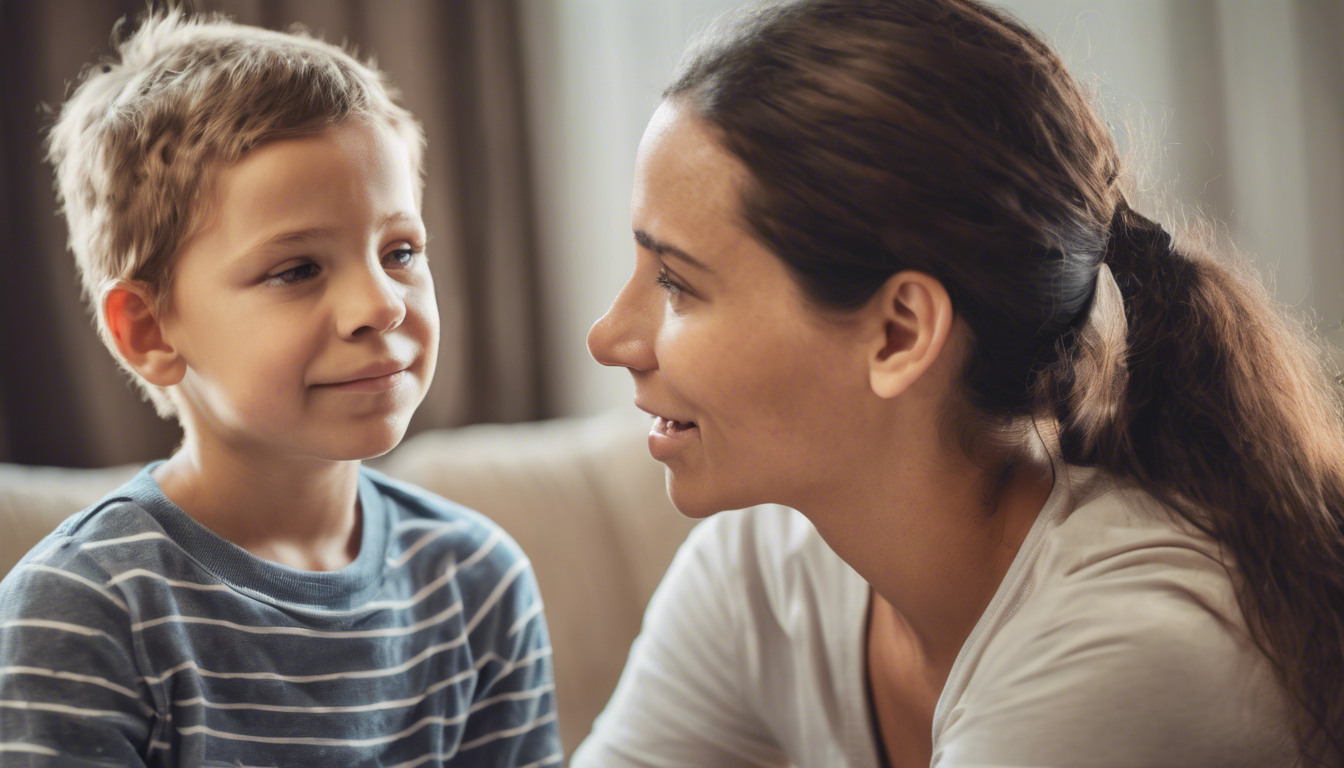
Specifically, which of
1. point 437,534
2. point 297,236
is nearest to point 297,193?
point 297,236

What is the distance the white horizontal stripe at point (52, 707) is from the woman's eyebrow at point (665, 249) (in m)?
0.64

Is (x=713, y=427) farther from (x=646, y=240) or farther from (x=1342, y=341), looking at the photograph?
(x=1342, y=341)

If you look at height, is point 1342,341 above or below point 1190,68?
below

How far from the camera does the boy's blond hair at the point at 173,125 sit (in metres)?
1.00

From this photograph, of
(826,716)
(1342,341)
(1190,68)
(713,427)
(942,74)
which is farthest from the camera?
(1190,68)

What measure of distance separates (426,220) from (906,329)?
141cm

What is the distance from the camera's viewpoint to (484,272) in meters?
2.23

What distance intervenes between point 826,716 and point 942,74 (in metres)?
0.70

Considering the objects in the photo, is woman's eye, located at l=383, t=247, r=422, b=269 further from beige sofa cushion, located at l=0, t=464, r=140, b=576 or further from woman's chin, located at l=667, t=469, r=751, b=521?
beige sofa cushion, located at l=0, t=464, r=140, b=576

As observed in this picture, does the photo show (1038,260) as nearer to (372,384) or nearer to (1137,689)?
(1137,689)

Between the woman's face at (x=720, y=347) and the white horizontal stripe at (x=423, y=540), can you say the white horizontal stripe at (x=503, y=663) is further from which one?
the woman's face at (x=720, y=347)

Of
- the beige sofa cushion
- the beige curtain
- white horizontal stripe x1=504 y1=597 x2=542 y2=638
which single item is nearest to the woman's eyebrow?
white horizontal stripe x1=504 y1=597 x2=542 y2=638

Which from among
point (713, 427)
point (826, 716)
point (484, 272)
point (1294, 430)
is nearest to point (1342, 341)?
point (1294, 430)

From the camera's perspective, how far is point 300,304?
99 centimetres
